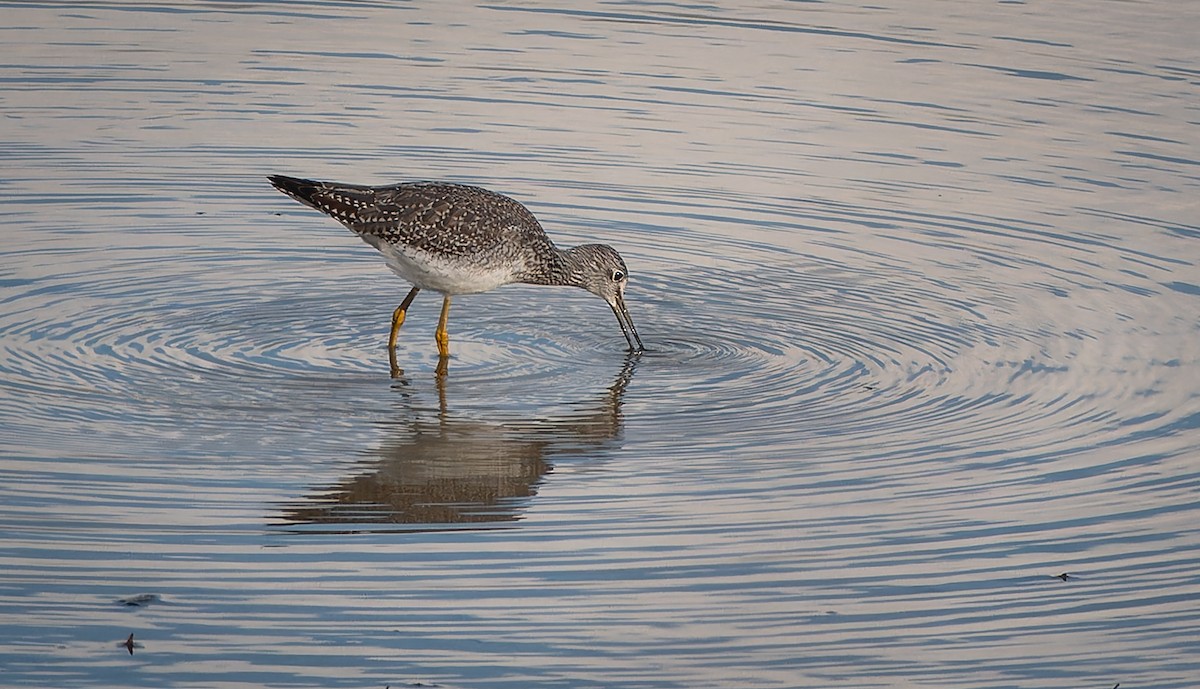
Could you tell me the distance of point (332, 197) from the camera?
11430mm

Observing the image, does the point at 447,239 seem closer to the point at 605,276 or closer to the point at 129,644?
the point at 605,276

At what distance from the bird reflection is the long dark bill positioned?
109cm

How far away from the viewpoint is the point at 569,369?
11.0m

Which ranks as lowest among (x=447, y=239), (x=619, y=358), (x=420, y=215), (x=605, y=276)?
(x=619, y=358)

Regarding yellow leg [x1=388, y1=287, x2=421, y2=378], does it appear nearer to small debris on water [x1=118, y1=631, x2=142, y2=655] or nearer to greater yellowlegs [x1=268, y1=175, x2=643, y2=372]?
greater yellowlegs [x1=268, y1=175, x2=643, y2=372]

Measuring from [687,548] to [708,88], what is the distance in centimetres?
991

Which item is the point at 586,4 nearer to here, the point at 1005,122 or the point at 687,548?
the point at 1005,122

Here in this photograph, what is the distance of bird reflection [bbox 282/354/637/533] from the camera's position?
323 inches

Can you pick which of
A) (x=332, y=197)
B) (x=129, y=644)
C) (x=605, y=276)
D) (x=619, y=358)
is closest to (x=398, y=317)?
(x=332, y=197)

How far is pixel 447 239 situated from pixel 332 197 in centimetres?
80

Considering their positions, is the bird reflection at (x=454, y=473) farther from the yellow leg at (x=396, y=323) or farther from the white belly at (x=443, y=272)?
the white belly at (x=443, y=272)

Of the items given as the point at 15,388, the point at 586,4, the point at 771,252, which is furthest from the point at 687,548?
the point at 586,4

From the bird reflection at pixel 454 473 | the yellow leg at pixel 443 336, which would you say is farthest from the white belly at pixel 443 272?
the bird reflection at pixel 454 473

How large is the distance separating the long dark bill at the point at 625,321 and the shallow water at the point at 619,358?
6.2 inches
